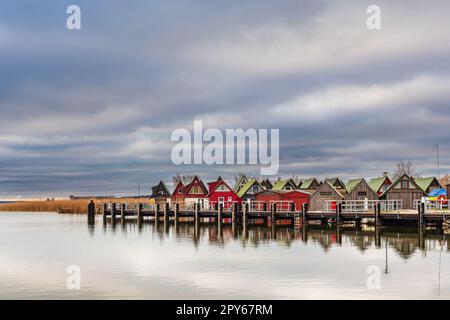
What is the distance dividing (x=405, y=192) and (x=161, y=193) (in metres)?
48.3

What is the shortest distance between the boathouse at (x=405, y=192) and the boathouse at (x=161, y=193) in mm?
44780

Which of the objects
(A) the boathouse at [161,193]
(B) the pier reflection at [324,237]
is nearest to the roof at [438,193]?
(B) the pier reflection at [324,237]

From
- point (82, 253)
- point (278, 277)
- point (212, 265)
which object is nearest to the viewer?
point (278, 277)

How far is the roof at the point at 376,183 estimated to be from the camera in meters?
71.9

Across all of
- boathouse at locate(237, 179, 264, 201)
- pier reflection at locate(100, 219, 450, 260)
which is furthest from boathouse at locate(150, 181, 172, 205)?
pier reflection at locate(100, 219, 450, 260)

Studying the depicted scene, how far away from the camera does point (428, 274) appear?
1160 inches

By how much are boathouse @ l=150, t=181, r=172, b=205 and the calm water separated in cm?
4435

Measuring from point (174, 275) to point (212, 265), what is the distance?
4048 millimetres

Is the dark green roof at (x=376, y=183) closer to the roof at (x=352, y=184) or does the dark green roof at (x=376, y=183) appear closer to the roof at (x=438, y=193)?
the roof at (x=352, y=184)

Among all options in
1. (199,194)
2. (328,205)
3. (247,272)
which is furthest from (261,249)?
(199,194)

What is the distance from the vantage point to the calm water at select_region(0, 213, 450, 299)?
25141mm

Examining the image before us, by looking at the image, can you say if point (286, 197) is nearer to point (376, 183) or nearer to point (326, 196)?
point (326, 196)
